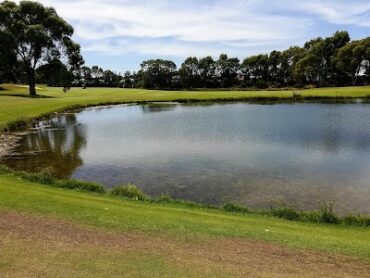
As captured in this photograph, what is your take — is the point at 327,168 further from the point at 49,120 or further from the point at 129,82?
the point at 129,82

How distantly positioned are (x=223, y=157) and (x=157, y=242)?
17.2 meters

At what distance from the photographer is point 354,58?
357ft

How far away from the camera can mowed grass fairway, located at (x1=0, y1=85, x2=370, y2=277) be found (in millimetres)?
8484

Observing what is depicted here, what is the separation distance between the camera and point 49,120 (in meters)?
52.1

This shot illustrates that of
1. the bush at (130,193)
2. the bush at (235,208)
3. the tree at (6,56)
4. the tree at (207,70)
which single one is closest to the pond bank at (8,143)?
the bush at (130,193)

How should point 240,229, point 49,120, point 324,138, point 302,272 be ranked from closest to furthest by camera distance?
point 302,272, point 240,229, point 324,138, point 49,120

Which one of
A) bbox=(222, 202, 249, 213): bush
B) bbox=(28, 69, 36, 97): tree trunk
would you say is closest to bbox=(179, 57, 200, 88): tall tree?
bbox=(28, 69, 36, 97): tree trunk

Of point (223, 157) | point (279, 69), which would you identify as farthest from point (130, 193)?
point (279, 69)

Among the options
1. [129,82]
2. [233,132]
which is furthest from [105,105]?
[129,82]

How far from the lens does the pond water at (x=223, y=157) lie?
1928 centimetres

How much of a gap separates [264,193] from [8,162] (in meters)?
16.0

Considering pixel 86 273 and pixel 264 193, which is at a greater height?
pixel 86 273

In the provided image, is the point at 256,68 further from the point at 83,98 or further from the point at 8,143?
the point at 8,143

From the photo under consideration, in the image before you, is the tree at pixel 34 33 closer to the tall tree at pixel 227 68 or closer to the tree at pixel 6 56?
the tree at pixel 6 56
